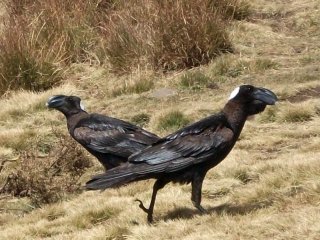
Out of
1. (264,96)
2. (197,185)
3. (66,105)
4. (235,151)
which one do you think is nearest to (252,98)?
(264,96)

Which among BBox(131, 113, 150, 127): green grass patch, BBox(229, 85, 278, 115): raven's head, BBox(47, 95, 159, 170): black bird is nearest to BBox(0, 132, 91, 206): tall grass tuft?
BBox(47, 95, 159, 170): black bird

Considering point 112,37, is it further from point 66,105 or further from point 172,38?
point 66,105

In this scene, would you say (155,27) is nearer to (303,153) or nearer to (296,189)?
(303,153)

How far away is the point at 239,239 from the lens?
5.68m

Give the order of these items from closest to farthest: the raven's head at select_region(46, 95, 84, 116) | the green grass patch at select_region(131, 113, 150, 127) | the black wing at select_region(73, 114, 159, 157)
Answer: the black wing at select_region(73, 114, 159, 157)
the raven's head at select_region(46, 95, 84, 116)
the green grass patch at select_region(131, 113, 150, 127)

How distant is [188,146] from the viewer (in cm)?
647

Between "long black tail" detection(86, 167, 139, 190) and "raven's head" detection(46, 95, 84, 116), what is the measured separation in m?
2.60

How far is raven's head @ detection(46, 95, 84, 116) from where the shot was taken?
891 cm

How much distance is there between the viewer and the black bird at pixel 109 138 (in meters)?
8.27

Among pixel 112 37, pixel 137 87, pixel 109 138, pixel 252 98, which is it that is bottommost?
pixel 137 87

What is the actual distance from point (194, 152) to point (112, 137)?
2.16 metres

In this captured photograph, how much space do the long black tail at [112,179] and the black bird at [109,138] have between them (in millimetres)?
1716

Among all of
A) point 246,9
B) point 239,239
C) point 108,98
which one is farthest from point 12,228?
point 246,9

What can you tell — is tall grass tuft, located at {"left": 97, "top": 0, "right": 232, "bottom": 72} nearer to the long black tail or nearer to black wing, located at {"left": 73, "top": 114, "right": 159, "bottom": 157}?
black wing, located at {"left": 73, "top": 114, "right": 159, "bottom": 157}
